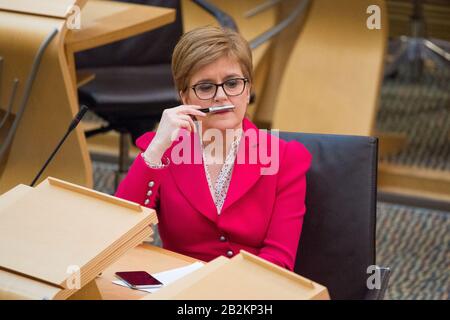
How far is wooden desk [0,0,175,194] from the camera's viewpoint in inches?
114

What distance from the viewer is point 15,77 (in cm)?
294

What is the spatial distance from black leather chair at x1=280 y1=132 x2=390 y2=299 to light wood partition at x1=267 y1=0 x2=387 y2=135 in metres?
2.07

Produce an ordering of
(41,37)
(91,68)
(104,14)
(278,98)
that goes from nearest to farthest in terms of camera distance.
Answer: (41,37), (104,14), (91,68), (278,98)

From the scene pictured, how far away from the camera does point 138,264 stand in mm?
2055

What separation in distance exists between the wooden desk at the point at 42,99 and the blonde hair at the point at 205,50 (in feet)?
2.50

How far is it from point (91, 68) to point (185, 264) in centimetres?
231

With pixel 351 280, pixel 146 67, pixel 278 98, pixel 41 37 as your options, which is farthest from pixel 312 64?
pixel 351 280

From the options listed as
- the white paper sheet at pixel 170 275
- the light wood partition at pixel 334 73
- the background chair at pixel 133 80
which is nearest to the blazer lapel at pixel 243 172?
the white paper sheet at pixel 170 275

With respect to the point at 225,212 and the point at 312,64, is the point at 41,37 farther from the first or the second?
the point at 312,64

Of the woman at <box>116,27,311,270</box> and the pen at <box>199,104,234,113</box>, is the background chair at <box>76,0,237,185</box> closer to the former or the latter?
the woman at <box>116,27,311,270</box>

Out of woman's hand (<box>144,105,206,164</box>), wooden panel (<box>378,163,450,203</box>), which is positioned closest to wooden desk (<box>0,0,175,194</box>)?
woman's hand (<box>144,105,206,164</box>)

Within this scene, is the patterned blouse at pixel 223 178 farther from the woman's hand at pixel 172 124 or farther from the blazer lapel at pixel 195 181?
the woman's hand at pixel 172 124
